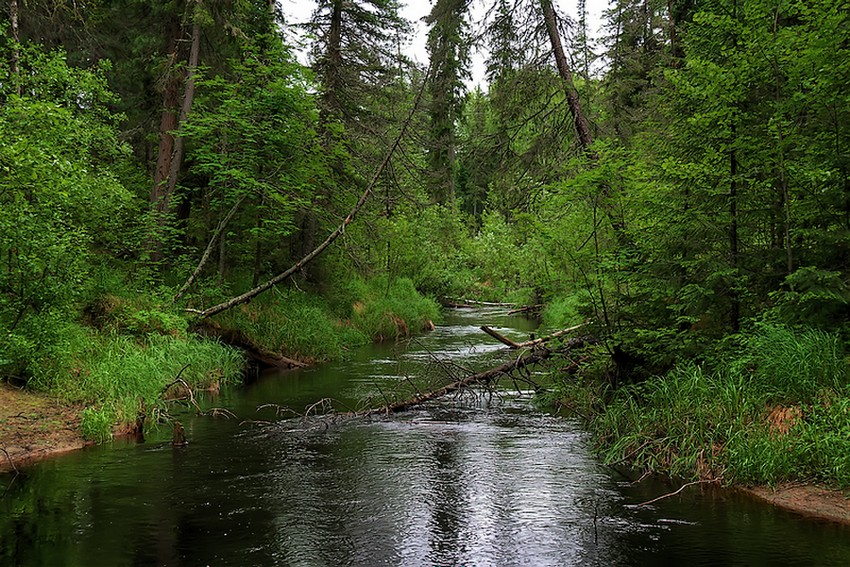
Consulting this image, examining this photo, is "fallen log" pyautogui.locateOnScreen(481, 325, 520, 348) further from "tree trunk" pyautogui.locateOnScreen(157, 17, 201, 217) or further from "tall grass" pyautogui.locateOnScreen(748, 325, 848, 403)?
"tree trunk" pyautogui.locateOnScreen(157, 17, 201, 217)

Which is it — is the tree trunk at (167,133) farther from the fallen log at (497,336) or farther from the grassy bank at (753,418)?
the grassy bank at (753,418)

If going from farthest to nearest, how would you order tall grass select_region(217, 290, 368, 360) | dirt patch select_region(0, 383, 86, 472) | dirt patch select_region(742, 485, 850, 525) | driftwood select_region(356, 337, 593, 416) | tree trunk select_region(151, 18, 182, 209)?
tall grass select_region(217, 290, 368, 360)
tree trunk select_region(151, 18, 182, 209)
driftwood select_region(356, 337, 593, 416)
dirt patch select_region(0, 383, 86, 472)
dirt patch select_region(742, 485, 850, 525)

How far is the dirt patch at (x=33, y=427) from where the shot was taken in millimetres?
8922

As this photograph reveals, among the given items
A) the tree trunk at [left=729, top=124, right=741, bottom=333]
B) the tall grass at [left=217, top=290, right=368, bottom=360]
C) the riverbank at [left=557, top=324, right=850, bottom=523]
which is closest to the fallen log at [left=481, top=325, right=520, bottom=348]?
the riverbank at [left=557, top=324, right=850, bottom=523]

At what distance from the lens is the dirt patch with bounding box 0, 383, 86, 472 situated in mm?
8922

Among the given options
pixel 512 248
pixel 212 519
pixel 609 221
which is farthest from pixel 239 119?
pixel 512 248

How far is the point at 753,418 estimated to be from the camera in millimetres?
8266

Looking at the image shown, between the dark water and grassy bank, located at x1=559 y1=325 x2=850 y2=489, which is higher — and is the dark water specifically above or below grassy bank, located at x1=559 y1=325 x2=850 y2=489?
below

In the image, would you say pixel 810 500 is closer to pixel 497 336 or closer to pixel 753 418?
pixel 753 418

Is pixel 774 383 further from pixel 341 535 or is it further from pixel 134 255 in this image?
pixel 134 255

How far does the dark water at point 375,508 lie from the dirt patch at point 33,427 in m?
0.40

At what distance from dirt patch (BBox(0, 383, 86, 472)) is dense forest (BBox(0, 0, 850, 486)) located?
323mm

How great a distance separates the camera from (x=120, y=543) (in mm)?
6254

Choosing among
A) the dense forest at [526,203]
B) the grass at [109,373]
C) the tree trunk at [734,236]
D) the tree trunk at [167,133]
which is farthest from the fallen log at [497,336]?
the tree trunk at [167,133]
